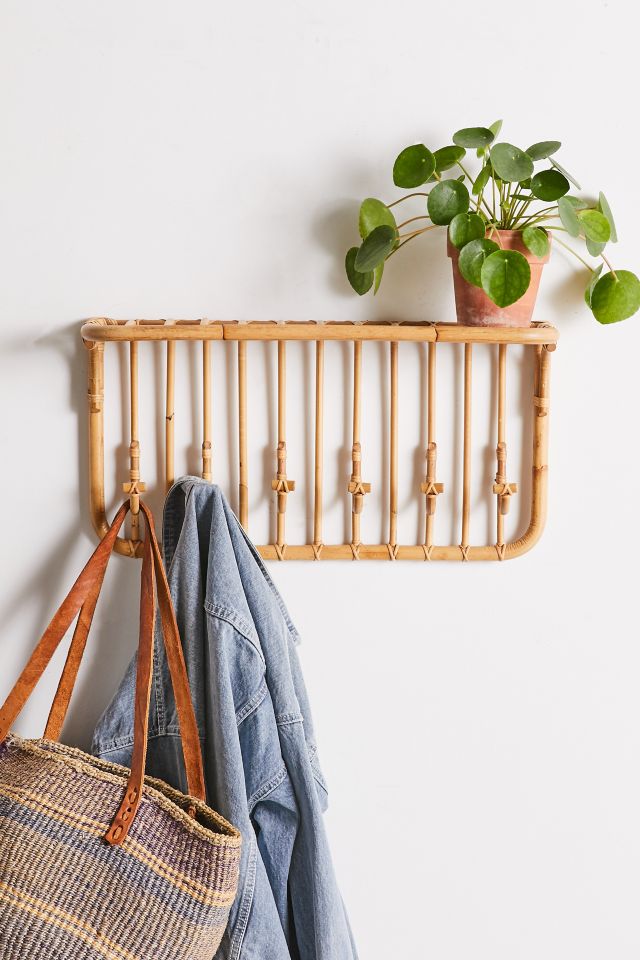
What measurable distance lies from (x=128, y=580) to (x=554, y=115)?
83 cm

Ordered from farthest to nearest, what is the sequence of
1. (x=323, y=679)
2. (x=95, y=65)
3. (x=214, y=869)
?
1. (x=323, y=679)
2. (x=95, y=65)
3. (x=214, y=869)

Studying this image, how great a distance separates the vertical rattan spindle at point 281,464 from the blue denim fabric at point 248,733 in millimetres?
62

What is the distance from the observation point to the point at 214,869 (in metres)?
0.85

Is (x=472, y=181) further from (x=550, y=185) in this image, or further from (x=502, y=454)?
(x=502, y=454)

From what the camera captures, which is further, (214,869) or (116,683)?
(116,683)

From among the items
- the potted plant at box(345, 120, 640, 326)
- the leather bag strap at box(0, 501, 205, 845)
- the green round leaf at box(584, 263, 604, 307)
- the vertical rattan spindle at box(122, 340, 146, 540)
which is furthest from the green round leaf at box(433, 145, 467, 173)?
the leather bag strap at box(0, 501, 205, 845)

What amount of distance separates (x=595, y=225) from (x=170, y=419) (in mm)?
570

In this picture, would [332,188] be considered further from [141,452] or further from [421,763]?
[421,763]

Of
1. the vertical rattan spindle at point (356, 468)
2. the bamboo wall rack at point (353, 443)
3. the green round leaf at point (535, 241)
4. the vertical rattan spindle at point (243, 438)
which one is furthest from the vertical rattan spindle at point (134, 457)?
the green round leaf at point (535, 241)

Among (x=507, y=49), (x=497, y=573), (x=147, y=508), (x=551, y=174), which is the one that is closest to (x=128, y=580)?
(x=147, y=508)

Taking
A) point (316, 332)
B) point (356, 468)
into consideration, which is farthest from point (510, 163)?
point (356, 468)

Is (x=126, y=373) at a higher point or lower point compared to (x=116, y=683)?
higher

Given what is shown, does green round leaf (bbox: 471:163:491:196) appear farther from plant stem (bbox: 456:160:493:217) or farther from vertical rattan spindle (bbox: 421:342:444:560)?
vertical rattan spindle (bbox: 421:342:444:560)

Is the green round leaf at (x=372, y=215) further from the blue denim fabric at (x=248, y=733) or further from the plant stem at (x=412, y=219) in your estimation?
the blue denim fabric at (x=248, y=733)
